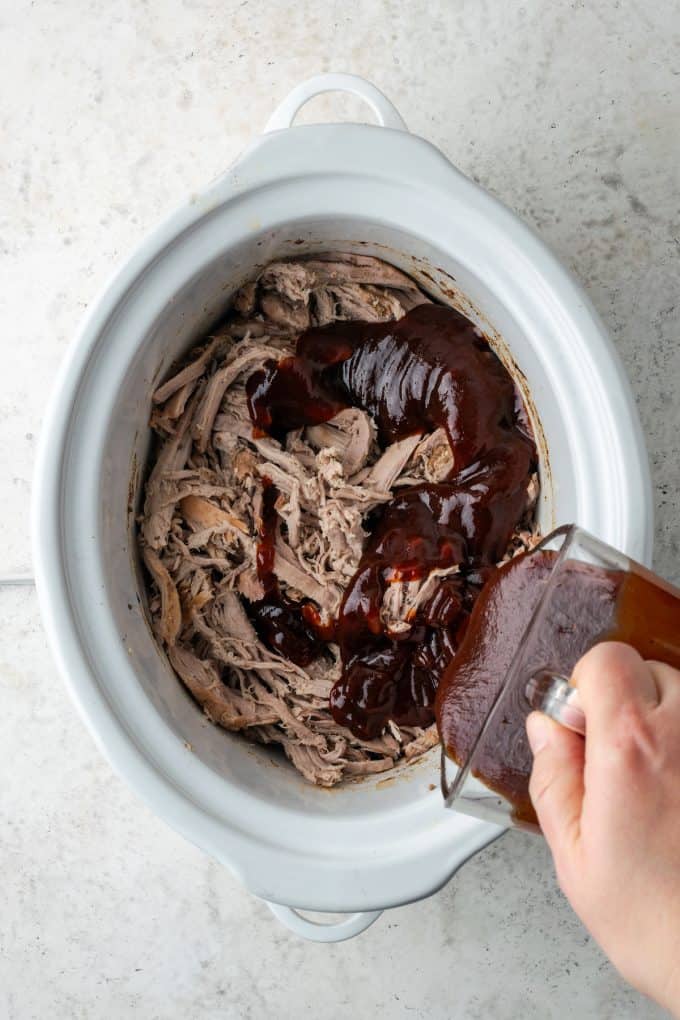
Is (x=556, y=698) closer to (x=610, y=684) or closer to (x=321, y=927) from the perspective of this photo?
(x=610, y=684)

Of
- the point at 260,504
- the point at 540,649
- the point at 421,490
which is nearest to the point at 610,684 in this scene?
the point at 540,649

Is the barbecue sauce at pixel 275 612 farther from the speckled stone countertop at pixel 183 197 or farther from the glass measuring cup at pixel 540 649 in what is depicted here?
the speckled stone countertop at pixel 183 197

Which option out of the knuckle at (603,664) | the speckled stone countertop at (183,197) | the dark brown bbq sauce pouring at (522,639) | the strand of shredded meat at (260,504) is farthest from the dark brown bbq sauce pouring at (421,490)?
the knuckle at (603,664)

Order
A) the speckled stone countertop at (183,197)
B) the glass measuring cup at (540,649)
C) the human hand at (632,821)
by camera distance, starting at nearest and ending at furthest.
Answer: the human hand at (632,821) → the glass measuring cup at (540,649) → the speckled stone countertop at (183,197)

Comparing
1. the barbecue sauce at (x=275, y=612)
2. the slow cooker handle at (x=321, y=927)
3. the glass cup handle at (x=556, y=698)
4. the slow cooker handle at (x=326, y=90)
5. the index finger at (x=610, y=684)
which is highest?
the slow cooker handle at (x=326, y=90)

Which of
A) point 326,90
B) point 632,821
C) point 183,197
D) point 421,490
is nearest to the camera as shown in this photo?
point 632,821
